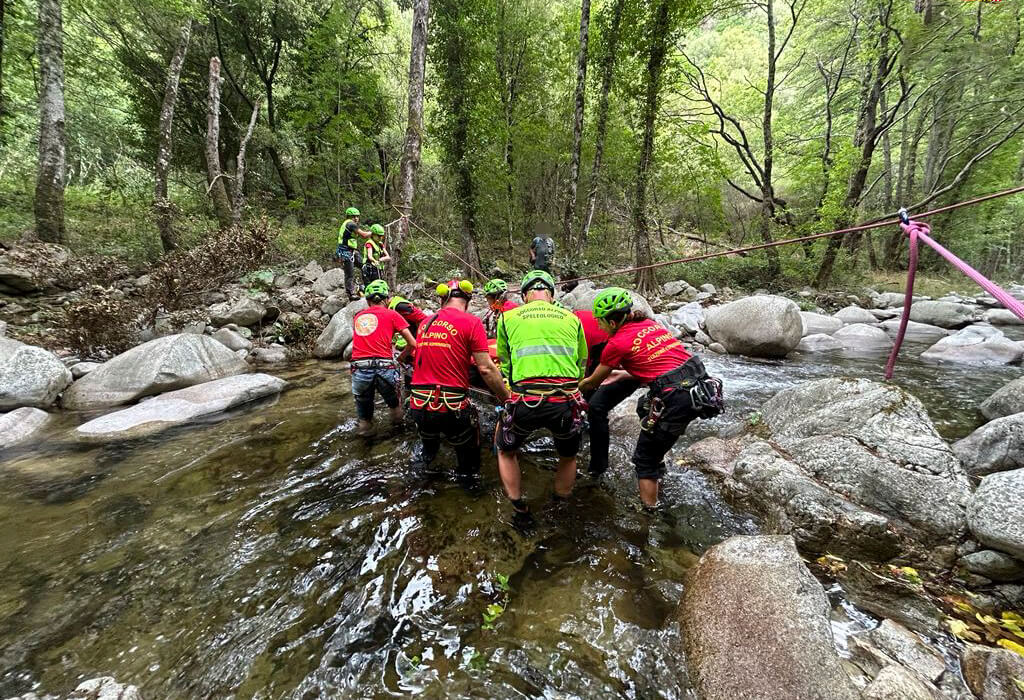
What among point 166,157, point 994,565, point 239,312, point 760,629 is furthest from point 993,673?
point 166,157

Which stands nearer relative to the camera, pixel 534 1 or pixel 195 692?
pixel 195 692

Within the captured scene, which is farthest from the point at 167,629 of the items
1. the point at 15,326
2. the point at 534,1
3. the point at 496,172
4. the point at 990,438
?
the point at 534,1

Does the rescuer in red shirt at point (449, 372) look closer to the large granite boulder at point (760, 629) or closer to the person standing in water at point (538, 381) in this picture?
the person standing in water at point (538, 381)

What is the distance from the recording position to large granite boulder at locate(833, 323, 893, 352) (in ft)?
32.0

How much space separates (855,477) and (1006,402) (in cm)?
370

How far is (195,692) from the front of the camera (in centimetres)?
226

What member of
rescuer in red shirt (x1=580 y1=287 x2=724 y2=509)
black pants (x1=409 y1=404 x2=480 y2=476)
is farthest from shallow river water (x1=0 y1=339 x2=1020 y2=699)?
rescuer in red shirt (x1=580 y1=287 x2=724 y2=509)

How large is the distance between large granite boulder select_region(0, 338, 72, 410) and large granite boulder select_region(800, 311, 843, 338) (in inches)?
611

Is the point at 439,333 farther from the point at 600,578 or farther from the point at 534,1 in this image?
the point at 534,1

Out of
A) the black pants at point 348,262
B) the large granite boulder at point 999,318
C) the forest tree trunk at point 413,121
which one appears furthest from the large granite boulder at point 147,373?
the large granite boulder at point 999,318

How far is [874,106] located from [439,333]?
1804 centimetres

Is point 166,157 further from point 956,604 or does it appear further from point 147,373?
point 956,604

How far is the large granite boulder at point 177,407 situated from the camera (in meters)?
5.50

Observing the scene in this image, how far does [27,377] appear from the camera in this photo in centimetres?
602
